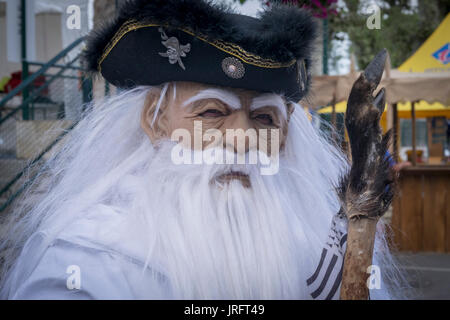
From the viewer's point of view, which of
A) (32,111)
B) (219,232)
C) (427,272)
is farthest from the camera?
(32,111)

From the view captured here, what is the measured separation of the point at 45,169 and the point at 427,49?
7236 millimetres

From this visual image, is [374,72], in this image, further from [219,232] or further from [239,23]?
[219,232]

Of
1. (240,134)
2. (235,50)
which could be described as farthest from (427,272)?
A: (235,50)

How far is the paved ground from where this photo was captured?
10.3 ft

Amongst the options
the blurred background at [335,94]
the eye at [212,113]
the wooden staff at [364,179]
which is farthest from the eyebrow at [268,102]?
the blurred background at [335,94]

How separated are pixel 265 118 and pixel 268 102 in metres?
0.05

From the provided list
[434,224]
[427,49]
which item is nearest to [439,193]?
[434,224]

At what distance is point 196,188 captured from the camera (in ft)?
4.20

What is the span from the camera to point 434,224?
5496 mm

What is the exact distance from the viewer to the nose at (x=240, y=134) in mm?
1244

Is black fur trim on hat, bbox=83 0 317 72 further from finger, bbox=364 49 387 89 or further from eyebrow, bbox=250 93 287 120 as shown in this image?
finger, bbox=364 49 387 89

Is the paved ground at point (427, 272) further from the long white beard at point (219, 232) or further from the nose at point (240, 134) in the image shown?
the nose at point (240, 134)

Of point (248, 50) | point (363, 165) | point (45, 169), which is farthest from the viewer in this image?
point (45, 169)
